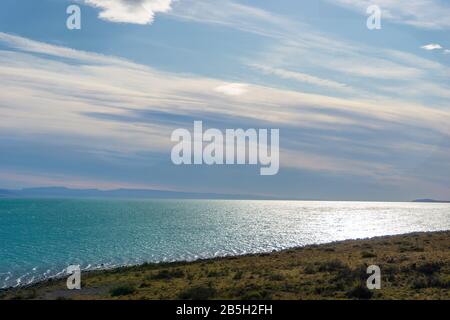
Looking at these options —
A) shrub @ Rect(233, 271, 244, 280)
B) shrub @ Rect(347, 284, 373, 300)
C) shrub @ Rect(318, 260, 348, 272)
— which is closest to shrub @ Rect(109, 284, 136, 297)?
shrub @ Rect(233, 271, 244, 280)

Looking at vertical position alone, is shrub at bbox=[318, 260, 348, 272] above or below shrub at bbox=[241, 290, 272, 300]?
above

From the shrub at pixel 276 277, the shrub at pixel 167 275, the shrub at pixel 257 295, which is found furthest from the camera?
the shrub at pixel 167 275

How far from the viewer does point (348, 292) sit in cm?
2681

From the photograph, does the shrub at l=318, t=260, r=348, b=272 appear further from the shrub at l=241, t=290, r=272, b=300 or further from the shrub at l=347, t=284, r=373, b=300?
the shrub at l=241, t=290, r=272, b=300

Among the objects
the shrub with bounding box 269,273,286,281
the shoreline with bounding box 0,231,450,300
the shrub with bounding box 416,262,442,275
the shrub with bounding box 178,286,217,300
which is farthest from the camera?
the shrub with bounding box 416,262,442,275

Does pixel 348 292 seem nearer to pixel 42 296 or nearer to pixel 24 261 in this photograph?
pixel 42 296

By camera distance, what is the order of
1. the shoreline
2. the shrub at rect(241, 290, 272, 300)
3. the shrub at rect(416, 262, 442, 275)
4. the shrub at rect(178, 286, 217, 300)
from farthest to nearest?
the shrub at rect(416, 262, 442, 275), the shoreline, the shrub at rect(178, 286, 217, 300), the shrub at rect(241, 290, 272, 300)

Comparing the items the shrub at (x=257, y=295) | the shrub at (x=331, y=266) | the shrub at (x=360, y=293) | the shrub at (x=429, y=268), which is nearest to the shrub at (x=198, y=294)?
the shrub at (x=257, y=295)

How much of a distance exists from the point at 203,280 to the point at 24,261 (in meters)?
47.7

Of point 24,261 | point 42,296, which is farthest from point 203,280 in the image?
point 24,261

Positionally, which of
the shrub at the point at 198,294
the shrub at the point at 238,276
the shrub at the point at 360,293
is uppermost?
the shrub at the point at 360,293

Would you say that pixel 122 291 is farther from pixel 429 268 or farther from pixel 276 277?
pixel 429 268

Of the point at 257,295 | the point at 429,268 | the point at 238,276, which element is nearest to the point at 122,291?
the point at 238,276

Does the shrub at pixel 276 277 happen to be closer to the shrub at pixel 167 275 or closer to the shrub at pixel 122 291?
the shrub at pixel 167 275
